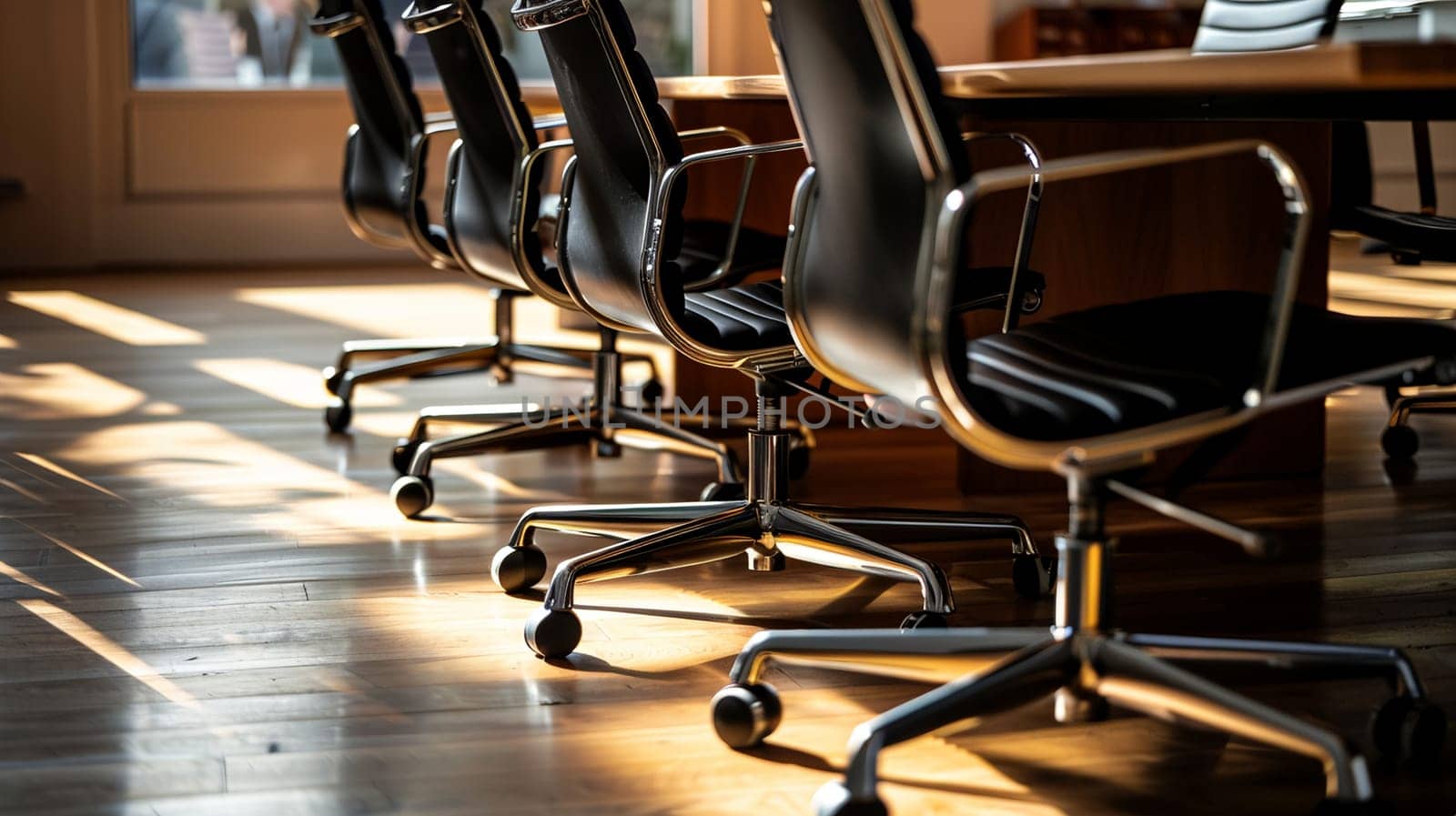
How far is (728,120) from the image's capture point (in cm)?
331

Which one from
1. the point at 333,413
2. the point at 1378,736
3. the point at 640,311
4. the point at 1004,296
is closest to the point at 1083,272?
the point at 1004,296

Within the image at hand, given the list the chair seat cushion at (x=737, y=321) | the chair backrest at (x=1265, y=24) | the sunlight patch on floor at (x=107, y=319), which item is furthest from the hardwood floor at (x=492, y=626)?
the sunlight patch on floor at (x=107, y=319)

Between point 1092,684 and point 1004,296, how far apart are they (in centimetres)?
65

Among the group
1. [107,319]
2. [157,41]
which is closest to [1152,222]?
[107,319]

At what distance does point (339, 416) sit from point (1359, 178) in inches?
84.4

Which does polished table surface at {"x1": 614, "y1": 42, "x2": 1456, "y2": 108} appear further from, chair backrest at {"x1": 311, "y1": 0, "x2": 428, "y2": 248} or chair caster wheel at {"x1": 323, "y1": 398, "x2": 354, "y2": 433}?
chair caster wheel at {"x1": 323, "y1": 398, "x2": 354, "y2": 433}

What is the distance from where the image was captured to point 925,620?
189 centimetres

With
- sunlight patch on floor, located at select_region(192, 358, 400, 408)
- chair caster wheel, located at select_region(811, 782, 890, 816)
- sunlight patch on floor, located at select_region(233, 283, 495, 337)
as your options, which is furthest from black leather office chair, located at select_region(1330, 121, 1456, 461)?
sunlight patch on floor, located at select_region(233, 283, 495, 337)

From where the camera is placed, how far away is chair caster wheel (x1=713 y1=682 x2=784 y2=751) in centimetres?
161

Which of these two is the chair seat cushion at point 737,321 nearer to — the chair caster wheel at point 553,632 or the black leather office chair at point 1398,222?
the chair caster wheel at point 553,632

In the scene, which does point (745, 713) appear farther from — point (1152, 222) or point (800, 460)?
point (1152, 222)

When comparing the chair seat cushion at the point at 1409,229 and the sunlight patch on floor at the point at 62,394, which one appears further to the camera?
the sunlight patch on floor at the point at 62,394

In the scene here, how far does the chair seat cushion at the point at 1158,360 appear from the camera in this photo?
1.39 m

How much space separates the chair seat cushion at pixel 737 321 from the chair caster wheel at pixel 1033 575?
48 cm
